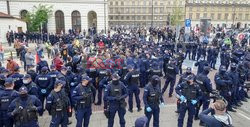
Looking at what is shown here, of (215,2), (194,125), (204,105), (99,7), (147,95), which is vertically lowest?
(194,125)

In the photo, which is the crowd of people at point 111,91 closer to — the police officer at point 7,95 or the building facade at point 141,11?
the police officer at point 7,95

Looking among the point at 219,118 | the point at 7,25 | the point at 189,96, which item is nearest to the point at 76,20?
the point at 7,25

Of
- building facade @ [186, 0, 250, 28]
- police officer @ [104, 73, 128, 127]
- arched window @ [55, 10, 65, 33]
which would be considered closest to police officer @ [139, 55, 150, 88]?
police officer @ [104, 73, 128, 127]

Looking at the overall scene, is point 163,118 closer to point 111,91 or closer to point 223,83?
point 223,83

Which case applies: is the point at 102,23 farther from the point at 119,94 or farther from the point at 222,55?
the point at 119,94

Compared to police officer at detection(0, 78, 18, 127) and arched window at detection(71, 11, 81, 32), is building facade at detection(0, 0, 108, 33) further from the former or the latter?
police officer at detection(0, 78, 18, 127)

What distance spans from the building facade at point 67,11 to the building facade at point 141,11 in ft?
165

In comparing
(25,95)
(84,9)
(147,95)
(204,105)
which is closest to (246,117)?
(204,105)

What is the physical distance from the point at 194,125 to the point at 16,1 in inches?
1441

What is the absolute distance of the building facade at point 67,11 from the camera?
123 feet

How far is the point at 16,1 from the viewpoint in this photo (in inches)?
1463

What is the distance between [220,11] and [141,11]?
28.2 metres

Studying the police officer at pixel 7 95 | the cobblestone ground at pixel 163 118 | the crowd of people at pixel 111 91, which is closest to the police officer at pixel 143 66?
the crowd of people at pixel 111 91

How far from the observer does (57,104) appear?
638 cm
